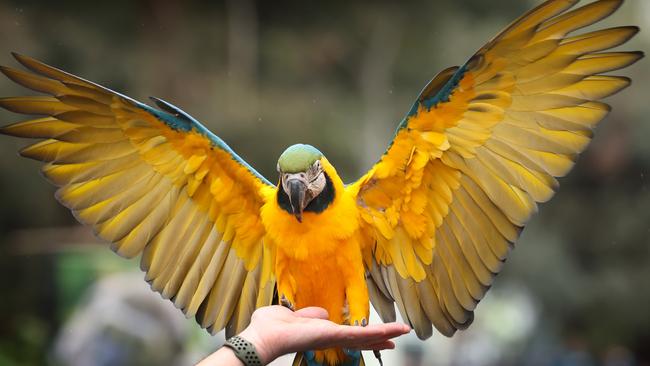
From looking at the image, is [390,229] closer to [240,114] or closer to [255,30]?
[240,114]

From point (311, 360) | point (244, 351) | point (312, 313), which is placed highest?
point (244, 351)

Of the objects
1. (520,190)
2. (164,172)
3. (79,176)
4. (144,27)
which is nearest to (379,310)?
(520,190)

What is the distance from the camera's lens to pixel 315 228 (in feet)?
7.91

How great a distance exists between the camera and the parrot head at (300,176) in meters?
2.29

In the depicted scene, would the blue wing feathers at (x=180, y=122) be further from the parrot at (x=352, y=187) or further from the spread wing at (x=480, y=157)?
the spread wing at (x=480, y=157)

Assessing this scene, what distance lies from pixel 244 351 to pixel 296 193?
1.85 feet

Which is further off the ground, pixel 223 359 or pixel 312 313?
pixel 223 359

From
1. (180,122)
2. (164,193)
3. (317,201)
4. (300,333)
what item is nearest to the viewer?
(300,333)

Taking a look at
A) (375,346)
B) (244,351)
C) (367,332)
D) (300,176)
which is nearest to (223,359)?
(244,351)

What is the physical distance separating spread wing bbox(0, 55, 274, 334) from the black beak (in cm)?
29

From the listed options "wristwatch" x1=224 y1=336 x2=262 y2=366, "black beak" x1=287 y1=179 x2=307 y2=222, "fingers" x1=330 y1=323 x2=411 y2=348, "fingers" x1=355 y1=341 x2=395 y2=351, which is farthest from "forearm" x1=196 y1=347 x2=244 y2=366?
"black beak" x1=287 y1=179 x2=307 y2=222

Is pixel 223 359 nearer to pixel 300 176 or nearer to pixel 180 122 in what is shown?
pixel 300 176

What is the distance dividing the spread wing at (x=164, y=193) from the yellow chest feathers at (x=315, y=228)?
0.55 feet

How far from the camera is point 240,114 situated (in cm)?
902
